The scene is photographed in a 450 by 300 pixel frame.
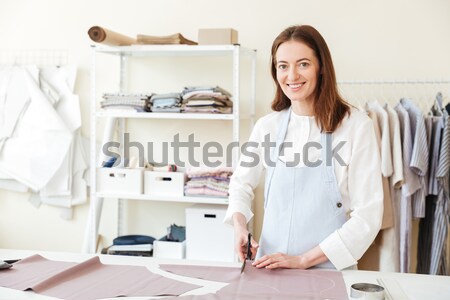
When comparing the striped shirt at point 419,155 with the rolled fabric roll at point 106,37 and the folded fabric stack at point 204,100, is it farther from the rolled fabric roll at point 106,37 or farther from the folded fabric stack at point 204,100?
the rolled fabric roll at point 106,37

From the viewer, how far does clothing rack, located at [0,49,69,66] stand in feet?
12.3

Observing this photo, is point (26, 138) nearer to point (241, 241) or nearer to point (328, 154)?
point (241, 241)

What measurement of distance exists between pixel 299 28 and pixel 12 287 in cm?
122

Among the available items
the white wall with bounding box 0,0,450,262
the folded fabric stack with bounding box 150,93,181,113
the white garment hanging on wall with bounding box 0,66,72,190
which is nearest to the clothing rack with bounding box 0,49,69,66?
the white wall with bounding box 0,0,450,262

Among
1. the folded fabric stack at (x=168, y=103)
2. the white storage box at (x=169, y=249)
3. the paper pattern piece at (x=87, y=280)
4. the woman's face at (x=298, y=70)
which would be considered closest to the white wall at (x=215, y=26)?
the white storage box at (x=169, y=249)

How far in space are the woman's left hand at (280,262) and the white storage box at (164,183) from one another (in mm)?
1470

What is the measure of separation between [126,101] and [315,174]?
1627 millimetres

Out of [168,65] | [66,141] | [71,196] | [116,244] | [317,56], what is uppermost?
[168,65]

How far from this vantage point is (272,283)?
164cm

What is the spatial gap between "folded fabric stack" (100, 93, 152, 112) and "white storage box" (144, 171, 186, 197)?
0.38m

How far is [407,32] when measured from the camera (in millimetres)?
3297

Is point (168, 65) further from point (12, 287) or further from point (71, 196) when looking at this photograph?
point (12, 287)

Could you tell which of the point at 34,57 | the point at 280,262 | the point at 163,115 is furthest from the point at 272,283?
the point at 34,57

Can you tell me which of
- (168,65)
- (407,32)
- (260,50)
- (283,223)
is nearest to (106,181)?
(168,65)
